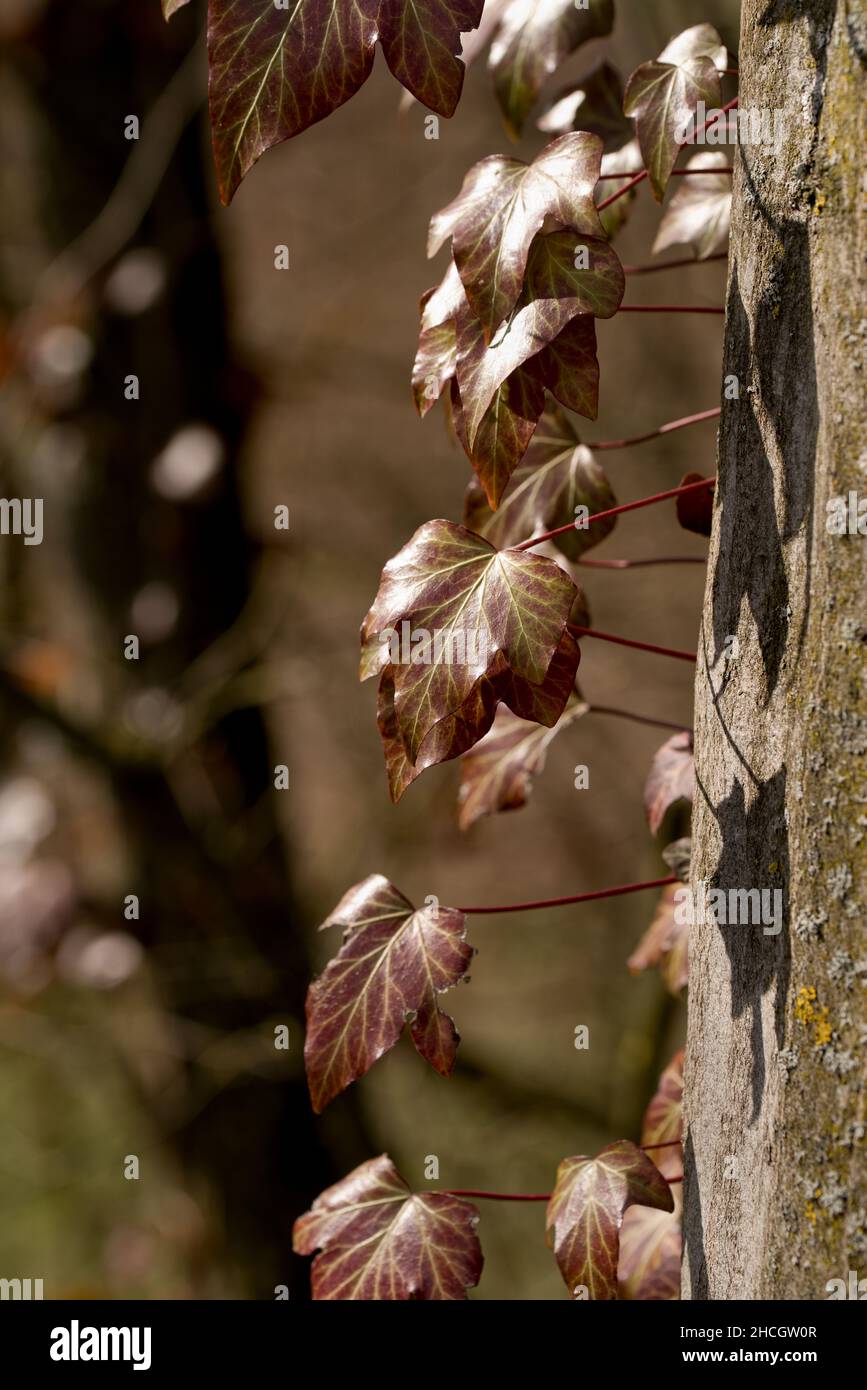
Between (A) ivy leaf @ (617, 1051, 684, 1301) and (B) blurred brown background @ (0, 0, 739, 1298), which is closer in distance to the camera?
(A) ivy leaf @ (617, 1051, 684, 1301)

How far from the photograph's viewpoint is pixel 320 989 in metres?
0.71

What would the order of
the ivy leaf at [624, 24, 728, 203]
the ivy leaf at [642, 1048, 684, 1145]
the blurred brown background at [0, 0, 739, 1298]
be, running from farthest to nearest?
the blurred brown background at [0, 0, 739, 1298], the ivy leaf at [642, 1048, 684, 1145], the ivy leaf at [624, 24, 728, 203]

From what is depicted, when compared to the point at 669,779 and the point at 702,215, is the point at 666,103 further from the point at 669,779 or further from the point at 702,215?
the point at 669,779

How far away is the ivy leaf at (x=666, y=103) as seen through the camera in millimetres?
623

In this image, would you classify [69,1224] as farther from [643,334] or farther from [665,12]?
[665,12]

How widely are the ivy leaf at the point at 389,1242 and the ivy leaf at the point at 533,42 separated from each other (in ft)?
2.36

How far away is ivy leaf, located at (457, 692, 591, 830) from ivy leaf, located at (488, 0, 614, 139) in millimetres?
434

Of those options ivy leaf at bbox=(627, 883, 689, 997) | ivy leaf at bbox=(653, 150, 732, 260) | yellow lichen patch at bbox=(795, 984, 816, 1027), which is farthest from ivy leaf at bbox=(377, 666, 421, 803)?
ivy leaf at bbox=(653, 150, 732, 260)

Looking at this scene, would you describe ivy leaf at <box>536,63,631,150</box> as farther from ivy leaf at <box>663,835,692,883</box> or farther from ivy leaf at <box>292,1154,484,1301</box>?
ivy leaf at <box>292,1154,484,1301</box>

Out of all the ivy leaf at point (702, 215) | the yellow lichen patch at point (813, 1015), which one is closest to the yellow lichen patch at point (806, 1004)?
the yellow lichen patch at point (813, 1015)

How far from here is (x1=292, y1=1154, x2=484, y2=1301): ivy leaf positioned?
680 mm

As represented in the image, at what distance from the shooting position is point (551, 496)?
86 cm

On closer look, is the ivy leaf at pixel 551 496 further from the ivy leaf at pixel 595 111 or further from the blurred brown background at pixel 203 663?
the blurred brown background at pixel 203 663

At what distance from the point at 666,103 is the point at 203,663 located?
65.1 inches
